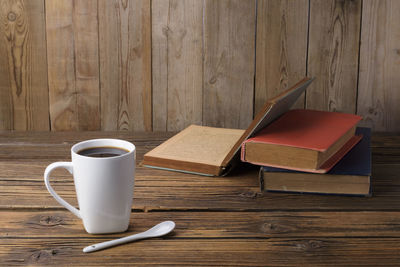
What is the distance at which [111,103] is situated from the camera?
4.72 feet

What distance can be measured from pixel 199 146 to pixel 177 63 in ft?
1.15

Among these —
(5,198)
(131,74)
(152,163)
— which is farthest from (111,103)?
(5,198)

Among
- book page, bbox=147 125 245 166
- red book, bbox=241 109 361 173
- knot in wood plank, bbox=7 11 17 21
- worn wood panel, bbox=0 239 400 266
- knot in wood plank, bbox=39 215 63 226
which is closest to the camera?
worn wood panel, bbox=0 239 400 266

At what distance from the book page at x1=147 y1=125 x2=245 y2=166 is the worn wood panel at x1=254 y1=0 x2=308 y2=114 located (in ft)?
0.75

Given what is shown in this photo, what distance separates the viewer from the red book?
36.5 inches

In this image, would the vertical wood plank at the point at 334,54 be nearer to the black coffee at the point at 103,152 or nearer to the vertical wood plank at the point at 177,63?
the vertical wood plank at the point at 177,63

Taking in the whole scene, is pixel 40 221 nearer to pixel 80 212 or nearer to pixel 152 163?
pixel 80 212

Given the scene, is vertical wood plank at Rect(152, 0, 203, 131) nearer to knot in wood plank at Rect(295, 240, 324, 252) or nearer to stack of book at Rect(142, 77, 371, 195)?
stack of book at Rect(142, 77, 371, 195)

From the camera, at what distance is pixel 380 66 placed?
1.41 meters

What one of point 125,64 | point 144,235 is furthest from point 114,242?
point 125,64

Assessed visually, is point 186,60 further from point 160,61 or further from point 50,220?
point 50,220

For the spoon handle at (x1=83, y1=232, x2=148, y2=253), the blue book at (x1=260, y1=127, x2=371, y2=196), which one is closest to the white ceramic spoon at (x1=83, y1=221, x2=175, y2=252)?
the spoon handle at (x1=83, y1=232, x2=148, y2=253)

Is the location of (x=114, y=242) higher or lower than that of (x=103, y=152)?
lower

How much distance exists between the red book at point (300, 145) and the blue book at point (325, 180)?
0.6 inches
